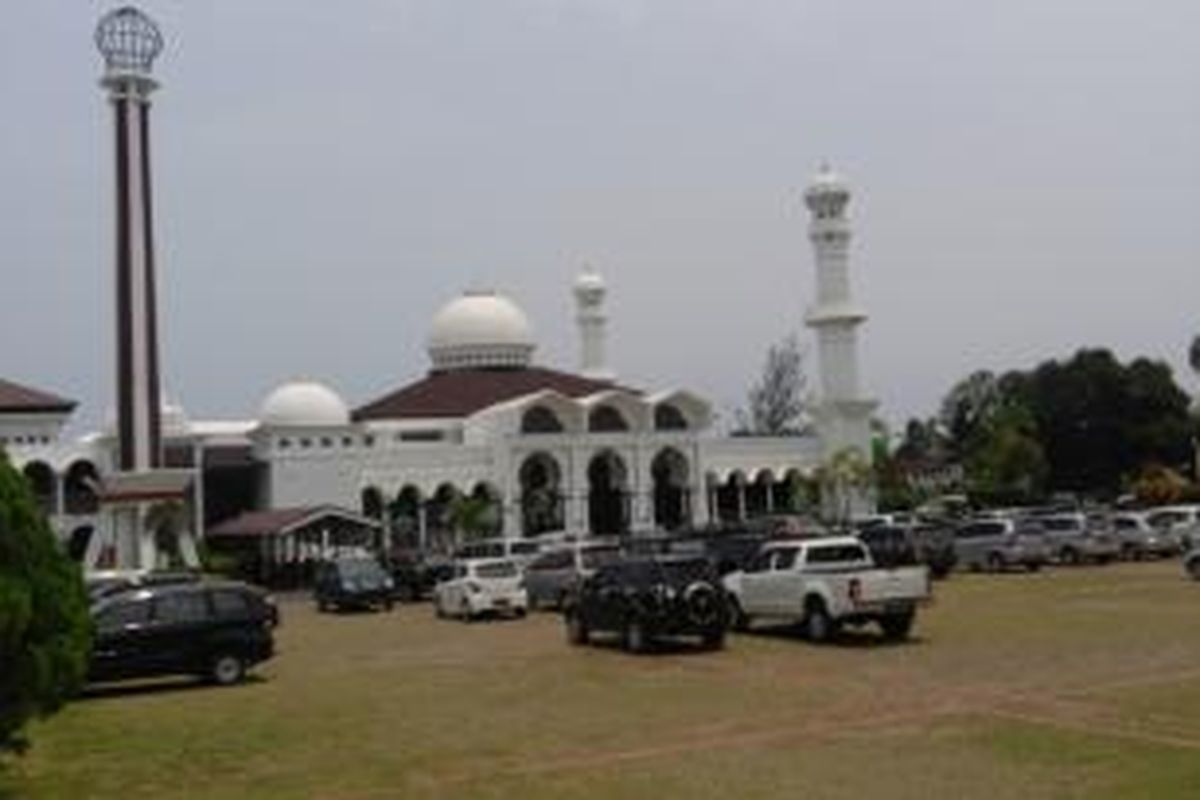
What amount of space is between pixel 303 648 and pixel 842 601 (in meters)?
10.0

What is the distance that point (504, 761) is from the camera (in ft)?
62.4

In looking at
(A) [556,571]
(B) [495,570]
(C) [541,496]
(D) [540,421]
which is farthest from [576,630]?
(C) [541,496]

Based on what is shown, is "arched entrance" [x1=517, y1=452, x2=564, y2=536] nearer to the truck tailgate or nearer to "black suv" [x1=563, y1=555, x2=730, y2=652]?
"black suv" [x1=563, y1=555, x2=730, y2=652]

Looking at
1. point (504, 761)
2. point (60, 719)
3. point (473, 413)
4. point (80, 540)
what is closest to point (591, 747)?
point (504, 761)

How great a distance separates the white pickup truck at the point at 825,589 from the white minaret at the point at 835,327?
58.1 metres

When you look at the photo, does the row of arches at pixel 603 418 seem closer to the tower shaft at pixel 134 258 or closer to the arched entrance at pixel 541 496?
the arched entrance at pixel 541 496

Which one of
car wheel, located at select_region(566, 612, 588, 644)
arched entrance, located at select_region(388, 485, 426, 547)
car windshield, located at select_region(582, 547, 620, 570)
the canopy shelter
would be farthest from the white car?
arched entrance, located at select_region(388, 485, 426, 547)

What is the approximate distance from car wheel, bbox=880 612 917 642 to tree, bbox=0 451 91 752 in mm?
15237

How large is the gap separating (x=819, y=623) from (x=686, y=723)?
10399 mm

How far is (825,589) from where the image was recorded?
31.3 m

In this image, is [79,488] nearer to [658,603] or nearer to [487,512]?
[487,512]

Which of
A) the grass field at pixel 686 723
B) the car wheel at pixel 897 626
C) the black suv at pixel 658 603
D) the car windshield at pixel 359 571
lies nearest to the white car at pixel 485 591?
the car windshield at pixel 359 571

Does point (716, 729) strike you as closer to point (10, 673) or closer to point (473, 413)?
point (10, 673)

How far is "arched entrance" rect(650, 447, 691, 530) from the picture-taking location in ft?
301
